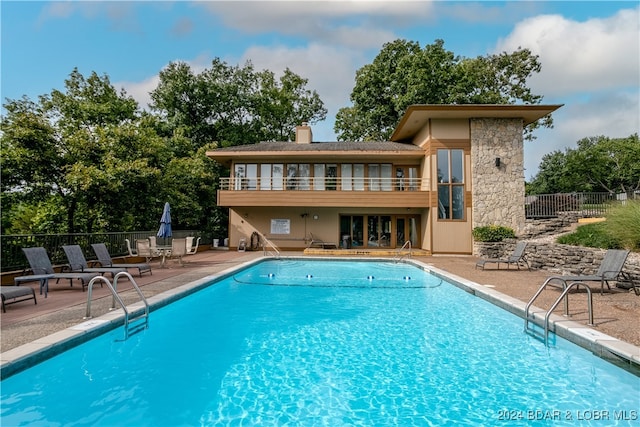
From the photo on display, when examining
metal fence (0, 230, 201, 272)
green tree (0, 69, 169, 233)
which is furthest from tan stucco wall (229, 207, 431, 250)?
metal fence (0, 230, 201, 272)

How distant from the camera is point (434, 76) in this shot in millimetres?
28812

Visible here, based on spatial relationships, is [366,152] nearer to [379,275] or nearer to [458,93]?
[379,275]

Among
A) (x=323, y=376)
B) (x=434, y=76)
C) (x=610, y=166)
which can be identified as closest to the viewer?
(x=323, y=376)

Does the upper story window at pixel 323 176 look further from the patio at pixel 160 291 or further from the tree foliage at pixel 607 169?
the tree foliage at pixel 607 169

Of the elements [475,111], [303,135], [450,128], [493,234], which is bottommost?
[493,234]

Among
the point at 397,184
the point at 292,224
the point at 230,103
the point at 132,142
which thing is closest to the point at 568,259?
the point at 397,184

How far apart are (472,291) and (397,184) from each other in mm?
13199

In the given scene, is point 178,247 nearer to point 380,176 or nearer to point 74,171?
point 74,171

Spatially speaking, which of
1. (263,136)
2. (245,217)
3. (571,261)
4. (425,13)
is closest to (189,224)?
(245,217)

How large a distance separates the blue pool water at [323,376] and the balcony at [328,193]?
12.3 metres

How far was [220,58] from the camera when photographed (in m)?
31.6

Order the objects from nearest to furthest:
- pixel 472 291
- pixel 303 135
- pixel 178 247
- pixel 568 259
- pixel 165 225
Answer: pixel 472 291, pixel 568 259, pixel 178 247, pixel 165 225, pixel 303 135

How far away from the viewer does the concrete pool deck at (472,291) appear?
4602mm

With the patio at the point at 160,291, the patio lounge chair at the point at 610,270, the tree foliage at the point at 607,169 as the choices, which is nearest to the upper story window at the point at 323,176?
the patio at the point at 160,291
